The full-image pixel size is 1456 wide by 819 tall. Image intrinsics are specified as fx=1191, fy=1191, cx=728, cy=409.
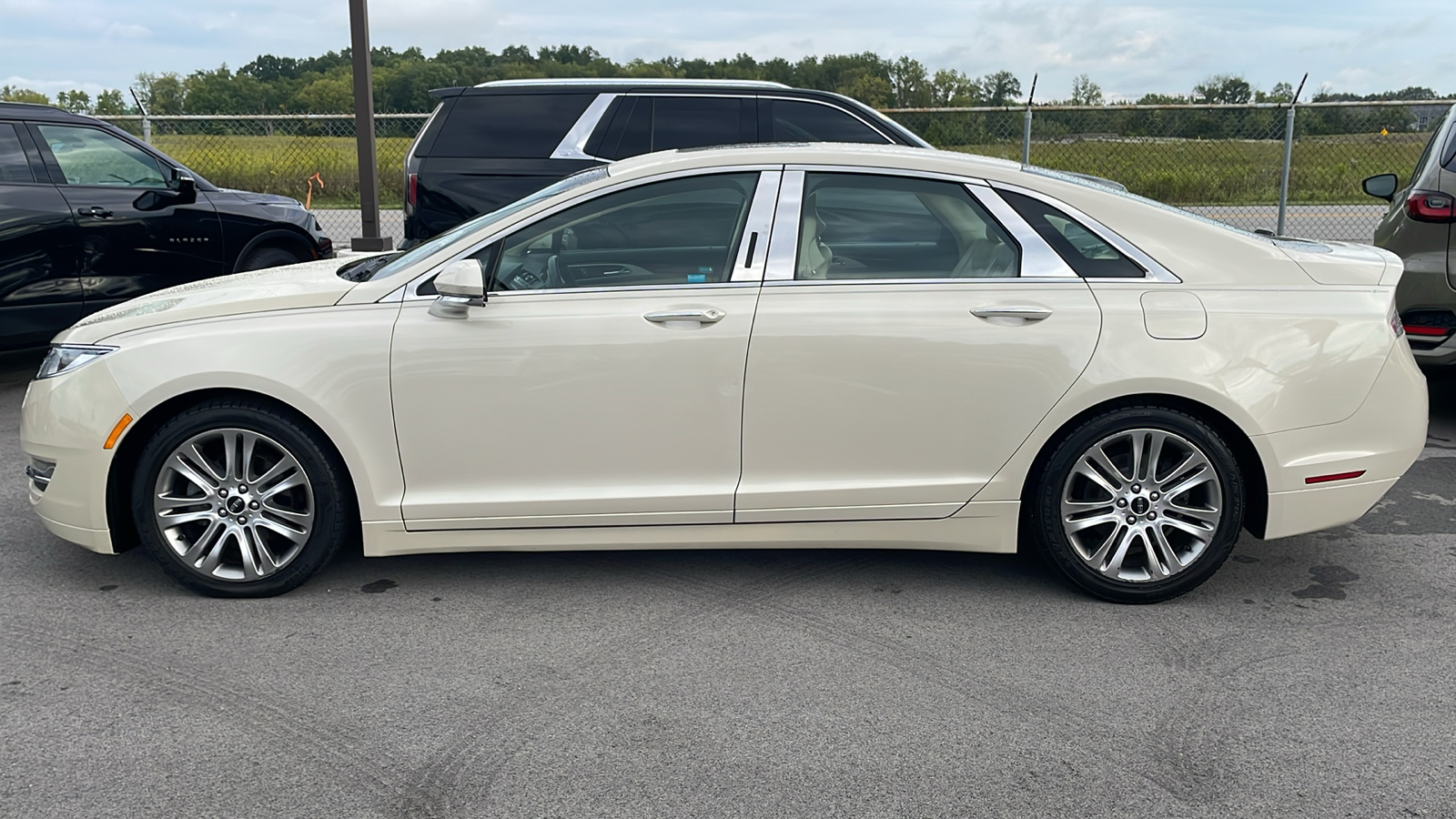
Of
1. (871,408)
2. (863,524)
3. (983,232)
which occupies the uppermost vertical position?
(983,232)

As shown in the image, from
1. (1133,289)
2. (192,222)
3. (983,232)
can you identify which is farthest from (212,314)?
(192,222)

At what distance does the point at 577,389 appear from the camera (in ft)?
13.3

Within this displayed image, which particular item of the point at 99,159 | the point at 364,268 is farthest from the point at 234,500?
the point at 99,159

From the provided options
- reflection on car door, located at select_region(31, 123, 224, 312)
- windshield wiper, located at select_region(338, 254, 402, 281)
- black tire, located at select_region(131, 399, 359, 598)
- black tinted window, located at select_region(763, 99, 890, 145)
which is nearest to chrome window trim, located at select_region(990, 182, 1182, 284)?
windshield wiper, located at select_region(338, 254, 402, 281)

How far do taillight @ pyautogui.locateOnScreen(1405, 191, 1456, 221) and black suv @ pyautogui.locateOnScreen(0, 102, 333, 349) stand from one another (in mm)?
7465

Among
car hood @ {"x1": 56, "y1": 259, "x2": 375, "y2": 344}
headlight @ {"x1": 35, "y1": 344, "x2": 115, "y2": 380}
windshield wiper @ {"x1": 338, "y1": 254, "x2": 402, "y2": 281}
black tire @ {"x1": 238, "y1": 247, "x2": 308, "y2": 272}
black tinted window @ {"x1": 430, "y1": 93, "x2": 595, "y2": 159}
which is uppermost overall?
black tinted window @ {"x1": 430, "y1": 93, "x2": 595, "y2": 159}

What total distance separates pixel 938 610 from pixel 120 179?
6.60m

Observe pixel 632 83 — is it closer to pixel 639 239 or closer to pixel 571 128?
pixel 571 128

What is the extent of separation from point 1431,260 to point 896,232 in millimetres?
3780

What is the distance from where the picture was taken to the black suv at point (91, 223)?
7.42 meters

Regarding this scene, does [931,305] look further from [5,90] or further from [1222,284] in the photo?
[5,90]

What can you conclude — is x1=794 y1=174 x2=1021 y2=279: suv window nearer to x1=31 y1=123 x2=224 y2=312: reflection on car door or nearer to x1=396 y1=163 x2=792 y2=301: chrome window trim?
x1=396 y1=163 x2=792 y2=301: chrome window trim

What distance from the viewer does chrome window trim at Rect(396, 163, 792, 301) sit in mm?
4145

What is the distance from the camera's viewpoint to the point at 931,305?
4.10 m
